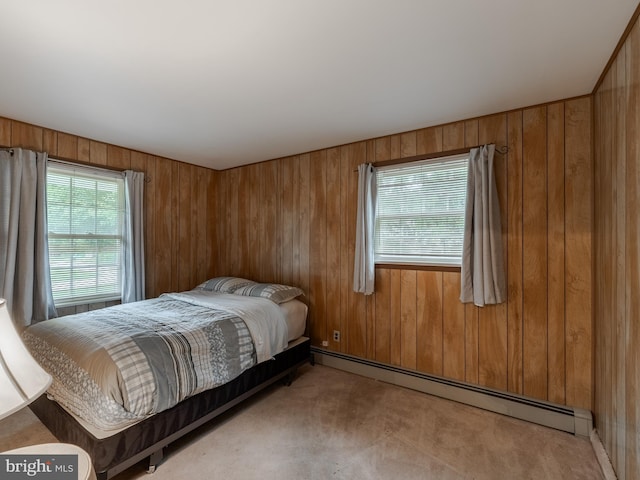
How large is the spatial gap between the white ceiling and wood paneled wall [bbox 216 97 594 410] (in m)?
0.29

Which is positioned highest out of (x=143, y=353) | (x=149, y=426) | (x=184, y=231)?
(x=184, y=231)

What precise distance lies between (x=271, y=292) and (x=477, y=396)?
6.70 ft

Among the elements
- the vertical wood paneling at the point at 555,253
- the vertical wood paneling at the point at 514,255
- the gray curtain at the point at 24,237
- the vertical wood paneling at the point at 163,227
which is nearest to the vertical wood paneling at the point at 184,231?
the vertical wood paneling at the point at 163,227

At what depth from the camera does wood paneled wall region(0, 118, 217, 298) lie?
3.07 m

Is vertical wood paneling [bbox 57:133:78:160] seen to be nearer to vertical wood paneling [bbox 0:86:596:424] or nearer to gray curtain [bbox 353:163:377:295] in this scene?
vertical wood paneling [bbox 0:86:596:424]

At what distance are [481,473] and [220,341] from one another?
1856mm

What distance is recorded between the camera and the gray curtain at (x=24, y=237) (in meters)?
2.55

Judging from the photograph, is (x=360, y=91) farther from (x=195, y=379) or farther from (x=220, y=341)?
(x=195, y=379)

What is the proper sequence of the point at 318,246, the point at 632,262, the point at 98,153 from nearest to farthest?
the point at 632,262, the point at 98,153, the point at 318,246

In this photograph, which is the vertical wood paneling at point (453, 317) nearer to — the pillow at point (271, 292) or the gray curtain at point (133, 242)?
the pillow at point (271, 292)

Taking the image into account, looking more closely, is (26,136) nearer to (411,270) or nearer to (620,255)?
(411,270)

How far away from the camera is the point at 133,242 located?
11.1ft

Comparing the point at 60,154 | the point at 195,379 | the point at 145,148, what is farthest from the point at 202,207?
the point at 195,379

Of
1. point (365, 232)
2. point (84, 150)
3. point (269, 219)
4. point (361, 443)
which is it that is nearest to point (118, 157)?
point (84, 150)
